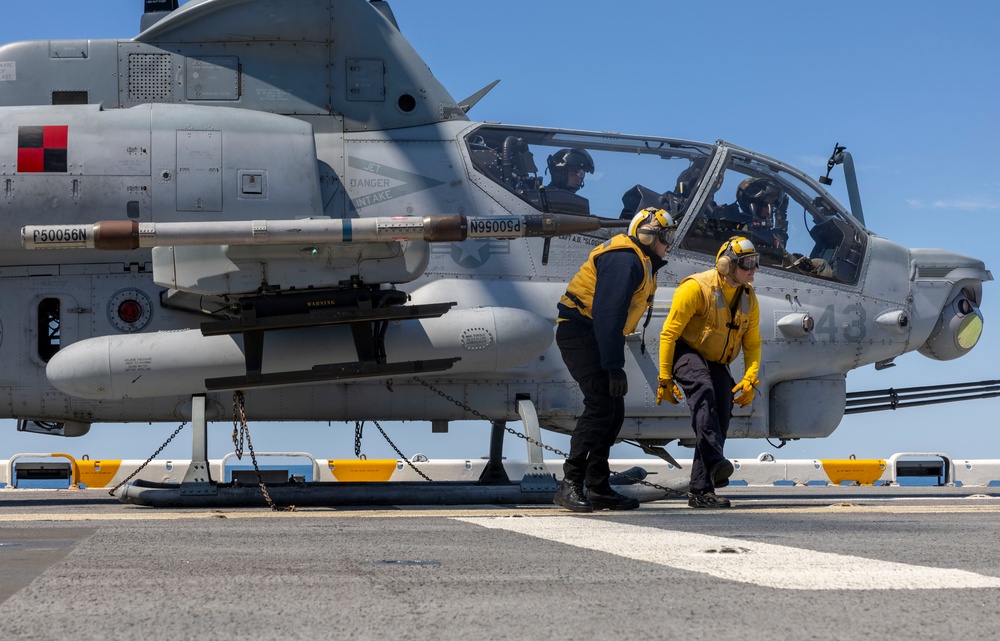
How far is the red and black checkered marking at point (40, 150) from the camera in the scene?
28.0 feet

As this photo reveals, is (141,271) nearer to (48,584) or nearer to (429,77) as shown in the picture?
(429,77)

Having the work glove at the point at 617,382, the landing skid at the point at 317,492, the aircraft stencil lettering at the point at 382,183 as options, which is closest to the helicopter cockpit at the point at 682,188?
the aircraft stencil lettering at the point at 382,183

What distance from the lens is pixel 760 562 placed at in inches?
149

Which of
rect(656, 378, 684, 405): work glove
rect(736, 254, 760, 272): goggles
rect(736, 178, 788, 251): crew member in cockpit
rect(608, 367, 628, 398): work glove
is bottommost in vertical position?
rect(656, 378, 684, 405): work glove

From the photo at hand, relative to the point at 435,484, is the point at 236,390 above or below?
above

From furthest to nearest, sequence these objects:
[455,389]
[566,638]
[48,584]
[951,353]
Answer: [951,353], [455,389], [48,584], [566,638]

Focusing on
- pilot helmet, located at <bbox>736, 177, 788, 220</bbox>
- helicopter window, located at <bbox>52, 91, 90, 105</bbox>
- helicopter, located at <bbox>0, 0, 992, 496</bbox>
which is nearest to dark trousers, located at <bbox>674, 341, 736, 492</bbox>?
helicopter, located at <bbox>0, 0, 992, 496</bbox>

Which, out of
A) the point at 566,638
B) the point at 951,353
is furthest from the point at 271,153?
the point at 566,638

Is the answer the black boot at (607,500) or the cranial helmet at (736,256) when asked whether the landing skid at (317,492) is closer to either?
the black boot at (607,500)

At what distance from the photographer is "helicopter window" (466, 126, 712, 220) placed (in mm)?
9516

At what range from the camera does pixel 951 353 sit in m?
10.4

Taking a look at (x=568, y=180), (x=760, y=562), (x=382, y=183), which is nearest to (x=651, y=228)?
(x=568, y=180)

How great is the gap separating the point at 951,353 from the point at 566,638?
8791mm

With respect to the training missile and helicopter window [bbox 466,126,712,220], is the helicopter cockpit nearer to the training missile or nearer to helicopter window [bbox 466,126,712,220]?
helicopter window [bbox 466,126,712,220]
